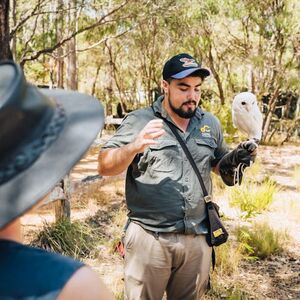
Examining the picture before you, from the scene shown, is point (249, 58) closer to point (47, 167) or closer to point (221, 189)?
point (221, 189)

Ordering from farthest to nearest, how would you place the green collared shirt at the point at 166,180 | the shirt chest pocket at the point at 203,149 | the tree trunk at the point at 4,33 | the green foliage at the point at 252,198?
1. the green foliage at the point at 252,198
2. the tree trunk at the point at 4,33
3. the shirt chest pocket at the point at 203,149
4. the green collared shirt at the point at 166,180

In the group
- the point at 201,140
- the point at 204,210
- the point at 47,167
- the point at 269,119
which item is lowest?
the point at 269,119

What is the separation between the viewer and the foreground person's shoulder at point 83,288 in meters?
0.79

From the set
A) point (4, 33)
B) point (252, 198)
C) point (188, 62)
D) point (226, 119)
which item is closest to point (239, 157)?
point (188, 62)

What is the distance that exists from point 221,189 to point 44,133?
6.12 meters

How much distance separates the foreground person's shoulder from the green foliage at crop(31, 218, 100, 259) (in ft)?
11.7

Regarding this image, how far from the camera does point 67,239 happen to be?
455cm

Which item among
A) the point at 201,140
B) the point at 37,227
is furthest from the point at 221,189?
the point at 201,140

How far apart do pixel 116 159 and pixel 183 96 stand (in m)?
0.54

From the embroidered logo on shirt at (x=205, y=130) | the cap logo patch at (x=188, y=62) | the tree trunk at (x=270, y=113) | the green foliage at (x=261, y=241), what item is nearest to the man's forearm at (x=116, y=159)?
the embroidered logo on shirt at (x=205, y=130)

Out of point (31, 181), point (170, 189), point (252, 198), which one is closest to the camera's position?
point (31, 181)

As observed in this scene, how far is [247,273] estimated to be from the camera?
14.2 ft

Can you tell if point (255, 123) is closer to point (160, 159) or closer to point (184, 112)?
point (184, 112)

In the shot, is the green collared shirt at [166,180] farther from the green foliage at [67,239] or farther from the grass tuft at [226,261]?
the green foliage at [67,239]
